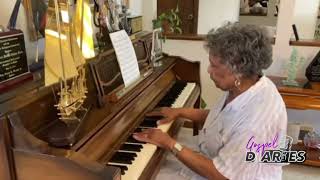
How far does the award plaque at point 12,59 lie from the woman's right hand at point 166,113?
0.69 metres

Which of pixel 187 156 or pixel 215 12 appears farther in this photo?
pixel 215 12

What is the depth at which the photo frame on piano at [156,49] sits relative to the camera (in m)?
2.19

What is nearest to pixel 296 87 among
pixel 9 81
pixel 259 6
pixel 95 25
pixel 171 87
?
pixel 171 87

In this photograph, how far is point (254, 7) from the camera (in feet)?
19.4

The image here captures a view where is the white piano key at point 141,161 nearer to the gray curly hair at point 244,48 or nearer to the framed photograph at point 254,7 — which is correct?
the gray curly hair at point 244,48

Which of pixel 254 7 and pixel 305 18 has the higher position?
pixel 254 7

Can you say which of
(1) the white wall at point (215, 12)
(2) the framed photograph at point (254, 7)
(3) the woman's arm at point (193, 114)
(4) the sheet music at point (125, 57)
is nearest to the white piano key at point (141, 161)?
(3) the woman's arm at point (193, 114)

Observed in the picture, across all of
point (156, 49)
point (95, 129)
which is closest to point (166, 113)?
point (95, 129)

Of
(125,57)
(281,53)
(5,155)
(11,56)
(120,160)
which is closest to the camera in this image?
(5,155)

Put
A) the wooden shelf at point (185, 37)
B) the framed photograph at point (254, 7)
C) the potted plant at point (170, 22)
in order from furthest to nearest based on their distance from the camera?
the framed photograph at point (254, 7)
the wooden shelf at point (185, 37)
the potted plant at point (170, 22)

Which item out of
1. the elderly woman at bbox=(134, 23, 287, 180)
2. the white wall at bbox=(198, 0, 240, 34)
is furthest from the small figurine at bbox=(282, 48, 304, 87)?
the white wall at bbox=(198, 0, 240, 34)

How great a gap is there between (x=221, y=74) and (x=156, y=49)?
1.02m

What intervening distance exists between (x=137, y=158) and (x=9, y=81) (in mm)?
555

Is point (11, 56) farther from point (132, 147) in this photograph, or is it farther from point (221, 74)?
point (221, 74)
